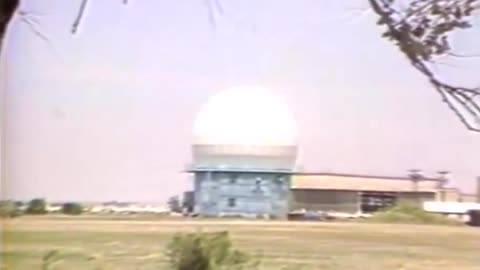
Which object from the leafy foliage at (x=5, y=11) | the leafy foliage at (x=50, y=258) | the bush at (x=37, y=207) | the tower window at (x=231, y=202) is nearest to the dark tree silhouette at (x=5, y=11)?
the leafy foliage at (x=5, y=11)

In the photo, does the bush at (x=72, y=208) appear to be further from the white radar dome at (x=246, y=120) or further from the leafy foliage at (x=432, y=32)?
the leafy foliage at (x=432, y=32)

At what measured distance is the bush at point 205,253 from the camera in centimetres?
171

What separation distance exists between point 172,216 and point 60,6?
513 mm

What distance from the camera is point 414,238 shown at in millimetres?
1680

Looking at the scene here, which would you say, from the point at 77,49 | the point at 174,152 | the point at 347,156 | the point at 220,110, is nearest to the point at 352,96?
the point at 347,156

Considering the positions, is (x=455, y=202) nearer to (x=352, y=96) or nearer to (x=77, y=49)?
(x=352, y=96)

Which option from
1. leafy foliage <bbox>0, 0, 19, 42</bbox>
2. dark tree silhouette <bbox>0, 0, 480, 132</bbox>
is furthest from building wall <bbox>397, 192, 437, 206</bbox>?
leafy foliage <bbox>0, 0, 19, 42</bbox>

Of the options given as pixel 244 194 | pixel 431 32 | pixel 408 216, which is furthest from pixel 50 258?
pixel 431 32

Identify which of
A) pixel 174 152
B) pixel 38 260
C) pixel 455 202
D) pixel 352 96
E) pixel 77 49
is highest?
pixel 77 49

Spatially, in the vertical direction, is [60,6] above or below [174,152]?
above

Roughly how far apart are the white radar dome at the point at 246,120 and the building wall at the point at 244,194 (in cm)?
7

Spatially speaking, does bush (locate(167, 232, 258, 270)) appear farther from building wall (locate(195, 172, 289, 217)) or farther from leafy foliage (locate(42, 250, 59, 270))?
leafy foliage (locate(42, 250, 59, 270))

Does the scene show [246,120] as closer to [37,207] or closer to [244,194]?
[244,194]

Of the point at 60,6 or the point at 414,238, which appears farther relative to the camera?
the point at 60,6
